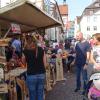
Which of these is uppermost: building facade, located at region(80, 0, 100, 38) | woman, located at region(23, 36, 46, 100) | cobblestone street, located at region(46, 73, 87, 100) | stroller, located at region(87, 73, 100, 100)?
building facade, located at region(80, 0, 100, 38)

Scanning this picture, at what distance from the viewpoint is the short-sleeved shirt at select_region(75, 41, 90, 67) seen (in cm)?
1175

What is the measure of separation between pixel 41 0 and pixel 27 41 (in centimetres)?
2137

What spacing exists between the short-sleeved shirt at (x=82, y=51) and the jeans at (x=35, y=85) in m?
3.55

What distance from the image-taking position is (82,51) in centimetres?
1180

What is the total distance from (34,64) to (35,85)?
0.43 meters

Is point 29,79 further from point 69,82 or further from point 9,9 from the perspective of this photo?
point 69,82

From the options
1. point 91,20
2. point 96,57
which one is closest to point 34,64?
point 96,57

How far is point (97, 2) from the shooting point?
133375mm

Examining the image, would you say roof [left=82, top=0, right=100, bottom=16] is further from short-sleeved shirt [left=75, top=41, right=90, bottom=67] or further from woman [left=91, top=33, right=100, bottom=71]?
woman [left=91, top=33, right=100, bottom=71]

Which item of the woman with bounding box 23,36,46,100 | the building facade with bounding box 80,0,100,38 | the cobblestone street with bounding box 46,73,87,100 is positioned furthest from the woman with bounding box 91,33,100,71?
the building facade with bounding box 80,0,100,38

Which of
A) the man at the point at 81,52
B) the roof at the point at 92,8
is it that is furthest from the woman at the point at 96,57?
the roof at the point at 92,8

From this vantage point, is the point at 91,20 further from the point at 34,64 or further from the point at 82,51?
the point at 34,64

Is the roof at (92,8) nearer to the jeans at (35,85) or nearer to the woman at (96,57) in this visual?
the woman at (96,57)

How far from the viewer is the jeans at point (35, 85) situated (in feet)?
27.3
